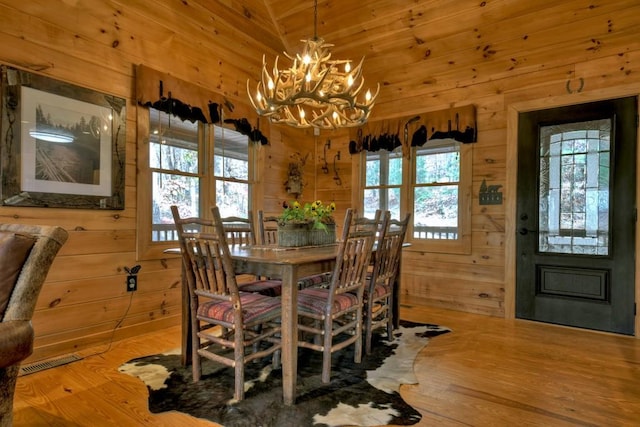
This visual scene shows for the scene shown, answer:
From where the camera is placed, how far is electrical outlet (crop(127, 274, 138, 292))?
292 cm

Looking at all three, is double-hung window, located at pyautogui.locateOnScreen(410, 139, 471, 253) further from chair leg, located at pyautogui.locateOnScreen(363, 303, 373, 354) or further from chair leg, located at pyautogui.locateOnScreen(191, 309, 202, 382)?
chair leg, located at pyautogui.locateOnScreen(191, 309, 202, 382)

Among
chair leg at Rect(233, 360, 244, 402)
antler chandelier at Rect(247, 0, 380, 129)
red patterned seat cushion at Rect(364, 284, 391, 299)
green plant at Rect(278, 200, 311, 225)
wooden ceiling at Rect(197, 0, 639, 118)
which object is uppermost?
wooden ceiling at Rect(197, 0, 639, 118)

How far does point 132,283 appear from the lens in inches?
116

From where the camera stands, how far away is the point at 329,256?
6.87 ft

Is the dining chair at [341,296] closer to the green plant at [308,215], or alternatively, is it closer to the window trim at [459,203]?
the green plant at [308,215]

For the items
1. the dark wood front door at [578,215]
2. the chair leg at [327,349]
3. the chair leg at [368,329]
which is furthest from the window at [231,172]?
the dark wood front door at [578,215]

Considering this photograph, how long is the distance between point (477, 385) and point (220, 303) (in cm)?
157

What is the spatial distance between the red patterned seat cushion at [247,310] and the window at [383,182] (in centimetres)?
258

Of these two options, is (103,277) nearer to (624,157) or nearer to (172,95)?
(172,95)

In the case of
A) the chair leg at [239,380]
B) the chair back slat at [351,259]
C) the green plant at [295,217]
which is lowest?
the chair leg at [239,380]

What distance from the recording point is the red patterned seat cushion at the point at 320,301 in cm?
218

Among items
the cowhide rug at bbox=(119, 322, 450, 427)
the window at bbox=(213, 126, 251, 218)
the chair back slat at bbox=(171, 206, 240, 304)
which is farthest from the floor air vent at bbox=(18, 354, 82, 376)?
the window at bbox=(213, 126, 251, 218)

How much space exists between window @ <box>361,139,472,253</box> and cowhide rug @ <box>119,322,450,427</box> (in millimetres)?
1650

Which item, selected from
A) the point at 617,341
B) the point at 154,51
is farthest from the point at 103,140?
the point at 617,341
